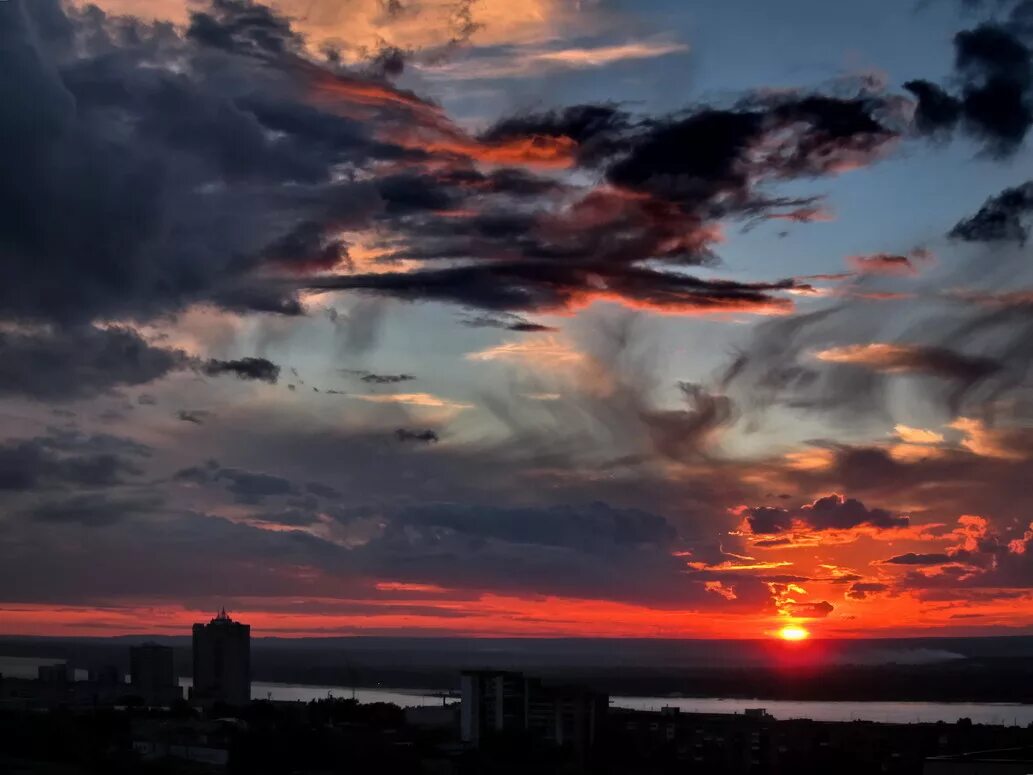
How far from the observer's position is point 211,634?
13300 cm

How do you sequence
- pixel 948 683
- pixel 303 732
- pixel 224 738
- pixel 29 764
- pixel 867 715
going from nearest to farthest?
pixel 29 764
pixel 303 732
pixel 224 738
pixel 867 715
pixel 948 683

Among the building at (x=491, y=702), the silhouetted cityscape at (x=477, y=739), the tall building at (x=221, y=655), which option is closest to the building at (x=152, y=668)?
the tall building at (x=221, y=655)

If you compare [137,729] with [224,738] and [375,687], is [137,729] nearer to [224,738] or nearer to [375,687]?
[224,738]

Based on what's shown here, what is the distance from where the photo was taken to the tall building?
5128 inches

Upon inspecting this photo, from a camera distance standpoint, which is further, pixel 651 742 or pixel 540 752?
pixel 651 742

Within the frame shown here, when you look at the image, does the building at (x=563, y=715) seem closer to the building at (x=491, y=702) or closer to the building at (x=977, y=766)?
the building at (x=491, y=702)

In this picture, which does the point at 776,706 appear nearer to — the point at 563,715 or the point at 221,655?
the point at 221,655

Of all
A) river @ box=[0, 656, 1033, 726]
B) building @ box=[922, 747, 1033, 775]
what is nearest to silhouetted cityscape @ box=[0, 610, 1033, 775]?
building @ box=[922, 747, 1033, 775]

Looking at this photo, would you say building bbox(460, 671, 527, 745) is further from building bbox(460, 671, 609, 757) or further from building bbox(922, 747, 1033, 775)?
building bbox(922, 747, 1033, 775)

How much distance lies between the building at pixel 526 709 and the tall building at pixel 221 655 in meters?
54.8

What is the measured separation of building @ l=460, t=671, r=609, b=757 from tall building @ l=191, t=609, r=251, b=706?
180ft

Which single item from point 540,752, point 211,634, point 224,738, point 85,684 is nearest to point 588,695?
point 540,752

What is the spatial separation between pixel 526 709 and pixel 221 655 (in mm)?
61114

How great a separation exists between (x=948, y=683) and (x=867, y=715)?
67.2m
